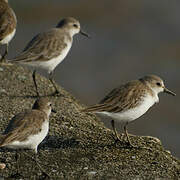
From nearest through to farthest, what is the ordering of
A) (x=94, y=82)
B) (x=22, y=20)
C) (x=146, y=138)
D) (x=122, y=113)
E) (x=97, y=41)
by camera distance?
(x=122, y=113)
(x=146, y=138)
(x=94, y=82)
(x=97, y=41)
(x=22, y=20)

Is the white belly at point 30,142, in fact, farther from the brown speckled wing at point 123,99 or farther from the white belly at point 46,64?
the white belly at point 46,64

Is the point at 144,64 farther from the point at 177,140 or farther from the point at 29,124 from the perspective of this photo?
the point at 29,124

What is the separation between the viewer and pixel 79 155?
805cm

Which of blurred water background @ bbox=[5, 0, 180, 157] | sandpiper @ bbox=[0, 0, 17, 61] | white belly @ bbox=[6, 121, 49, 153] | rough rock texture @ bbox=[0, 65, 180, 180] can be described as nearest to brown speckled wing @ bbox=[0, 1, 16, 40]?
sandpiper @ bbox=[0, 0, 17, 61]

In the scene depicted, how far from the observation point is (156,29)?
17.5m

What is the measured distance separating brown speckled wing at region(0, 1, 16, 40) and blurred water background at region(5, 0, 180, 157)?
3.57 metres

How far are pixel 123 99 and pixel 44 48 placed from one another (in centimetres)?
241

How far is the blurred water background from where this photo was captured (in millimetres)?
14562

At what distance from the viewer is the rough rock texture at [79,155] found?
24.7 feet

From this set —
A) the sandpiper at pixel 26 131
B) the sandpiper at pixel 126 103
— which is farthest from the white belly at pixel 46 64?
the sandpiper at pixel 26 131

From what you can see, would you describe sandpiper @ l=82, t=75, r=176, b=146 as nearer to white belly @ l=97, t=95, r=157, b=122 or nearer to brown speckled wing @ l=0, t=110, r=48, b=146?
white belly @ l=97, t=95, r=157, b=122

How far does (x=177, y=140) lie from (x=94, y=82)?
2.95m

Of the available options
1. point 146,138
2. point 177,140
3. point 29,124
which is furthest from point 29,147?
point 177,140

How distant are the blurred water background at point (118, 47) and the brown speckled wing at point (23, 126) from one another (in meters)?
5.96
